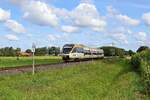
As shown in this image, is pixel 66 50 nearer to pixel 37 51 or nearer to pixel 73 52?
pixel 73 52

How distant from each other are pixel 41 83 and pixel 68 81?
2291 millimetres

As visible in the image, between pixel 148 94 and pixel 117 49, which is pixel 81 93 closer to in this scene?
pixel 148 94

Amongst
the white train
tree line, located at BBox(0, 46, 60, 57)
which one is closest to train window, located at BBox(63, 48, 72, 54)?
the white train

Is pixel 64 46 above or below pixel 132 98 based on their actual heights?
above

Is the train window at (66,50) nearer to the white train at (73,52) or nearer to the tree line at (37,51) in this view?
the white train at (73,52)

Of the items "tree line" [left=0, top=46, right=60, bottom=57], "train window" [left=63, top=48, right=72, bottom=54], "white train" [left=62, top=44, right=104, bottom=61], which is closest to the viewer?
"white train" [left=62, top=44, right=104, bottom=61]

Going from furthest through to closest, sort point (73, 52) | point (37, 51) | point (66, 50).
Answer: point (37, 51) → point (66, 50) → point (73, 52)

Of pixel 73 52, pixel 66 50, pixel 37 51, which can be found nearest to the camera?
pixel 73 52

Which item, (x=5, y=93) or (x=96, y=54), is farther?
(x=96, y=54)

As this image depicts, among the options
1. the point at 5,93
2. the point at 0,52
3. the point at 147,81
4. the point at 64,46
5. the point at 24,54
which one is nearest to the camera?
the point at 5,93

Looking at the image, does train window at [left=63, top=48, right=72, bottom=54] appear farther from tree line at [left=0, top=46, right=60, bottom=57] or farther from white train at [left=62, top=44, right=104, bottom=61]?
tree line at [left=0, top=46, right=60, bottom=57]

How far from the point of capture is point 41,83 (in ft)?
84.0

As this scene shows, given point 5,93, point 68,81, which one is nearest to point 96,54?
point 68,81

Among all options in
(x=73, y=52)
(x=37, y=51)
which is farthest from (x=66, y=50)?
(x=37, y=51)
